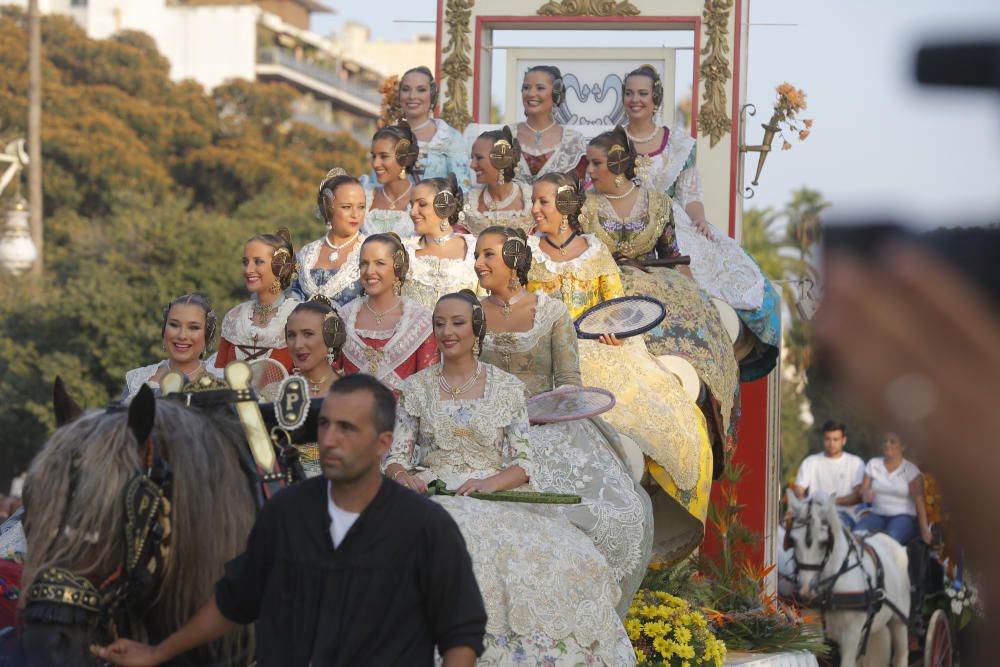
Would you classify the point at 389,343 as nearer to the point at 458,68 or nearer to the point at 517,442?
the point at 517,442

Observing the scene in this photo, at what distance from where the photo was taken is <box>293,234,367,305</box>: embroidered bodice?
8.73m

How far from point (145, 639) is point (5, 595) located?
1.63m

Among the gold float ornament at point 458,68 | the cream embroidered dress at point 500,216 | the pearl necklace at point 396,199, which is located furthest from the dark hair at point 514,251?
the gold float ornament at point 458,68

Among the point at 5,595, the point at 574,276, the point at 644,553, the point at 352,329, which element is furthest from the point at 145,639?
the point at 574,276

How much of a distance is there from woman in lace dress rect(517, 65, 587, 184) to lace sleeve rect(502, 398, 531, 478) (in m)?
4.14

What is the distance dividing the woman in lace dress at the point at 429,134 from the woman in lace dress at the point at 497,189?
1.22 ft

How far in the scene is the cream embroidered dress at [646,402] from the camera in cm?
827

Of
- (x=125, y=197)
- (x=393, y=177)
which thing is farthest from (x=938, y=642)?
(x=125, y=197)

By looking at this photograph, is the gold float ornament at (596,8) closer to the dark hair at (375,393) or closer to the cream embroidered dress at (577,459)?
the cream embroidered dress at (577,459)

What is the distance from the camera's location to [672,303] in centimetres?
946

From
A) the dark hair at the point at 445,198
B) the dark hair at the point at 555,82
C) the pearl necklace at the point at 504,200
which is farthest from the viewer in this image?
the dark hair at the point at 555,82

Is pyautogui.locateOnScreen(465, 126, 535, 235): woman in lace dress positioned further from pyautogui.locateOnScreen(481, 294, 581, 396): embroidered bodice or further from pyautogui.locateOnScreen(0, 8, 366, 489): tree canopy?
pyautogui.locateOnScreen(0, 8, 366, 489): tree canopy

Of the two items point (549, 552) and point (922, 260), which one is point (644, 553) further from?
point (922, 260)

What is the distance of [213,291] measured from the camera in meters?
30.6
